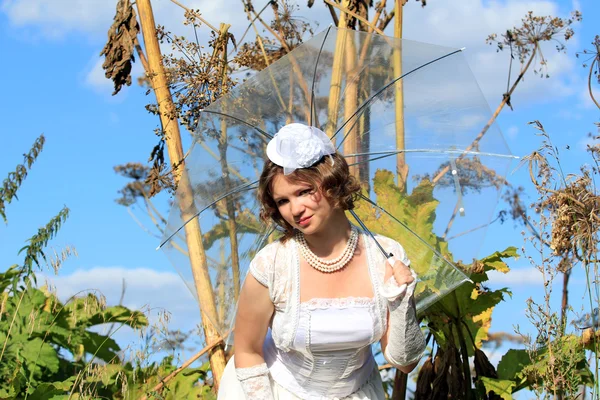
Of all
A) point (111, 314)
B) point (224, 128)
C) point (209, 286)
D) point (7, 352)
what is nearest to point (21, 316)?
point (7, 352)

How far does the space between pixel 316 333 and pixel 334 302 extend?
13cm

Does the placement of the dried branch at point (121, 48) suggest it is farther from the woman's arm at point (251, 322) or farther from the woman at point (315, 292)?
the woman's arm at point (251, 322)

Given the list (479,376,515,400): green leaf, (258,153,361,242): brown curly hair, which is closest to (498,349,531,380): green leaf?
(479,376,515,400): green leaf

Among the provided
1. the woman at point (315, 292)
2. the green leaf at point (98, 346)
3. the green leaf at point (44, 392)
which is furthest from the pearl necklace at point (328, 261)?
the green leaf at point (98, 346)

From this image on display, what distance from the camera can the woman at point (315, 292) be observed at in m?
2.88

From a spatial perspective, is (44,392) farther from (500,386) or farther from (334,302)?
(500,386)

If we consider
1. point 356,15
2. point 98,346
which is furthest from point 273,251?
point 98,346

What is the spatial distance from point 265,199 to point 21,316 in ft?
6.53

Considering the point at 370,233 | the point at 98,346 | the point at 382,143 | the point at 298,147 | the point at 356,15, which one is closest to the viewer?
the point at 298,147

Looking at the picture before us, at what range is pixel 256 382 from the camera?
3.04m

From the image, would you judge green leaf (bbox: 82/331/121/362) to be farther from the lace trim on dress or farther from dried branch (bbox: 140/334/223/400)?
the lace trim on dress

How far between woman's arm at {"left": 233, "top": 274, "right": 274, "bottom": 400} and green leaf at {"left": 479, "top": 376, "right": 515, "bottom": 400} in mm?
1670

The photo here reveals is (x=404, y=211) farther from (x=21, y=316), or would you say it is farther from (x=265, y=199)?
(x=21, y=316)

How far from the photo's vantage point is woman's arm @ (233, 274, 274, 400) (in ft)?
9.85
